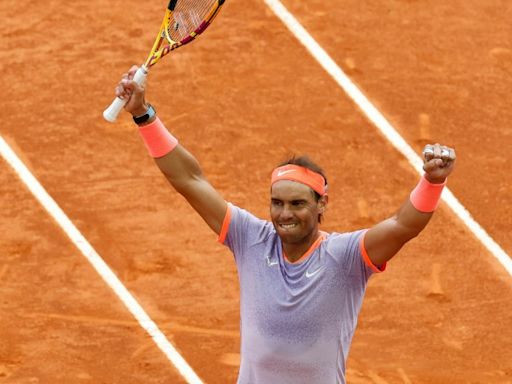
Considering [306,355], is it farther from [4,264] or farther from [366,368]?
[4,264]

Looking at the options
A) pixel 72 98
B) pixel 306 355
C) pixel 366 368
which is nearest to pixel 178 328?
pixel 366 368

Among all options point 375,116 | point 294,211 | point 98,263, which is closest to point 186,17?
point 294,211

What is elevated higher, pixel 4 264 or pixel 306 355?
pixel 306 355

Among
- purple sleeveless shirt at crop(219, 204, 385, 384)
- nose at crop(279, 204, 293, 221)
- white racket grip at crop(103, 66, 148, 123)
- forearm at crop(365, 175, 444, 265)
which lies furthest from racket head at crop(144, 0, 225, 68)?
forearm at crop(365, 175, 444, 265)

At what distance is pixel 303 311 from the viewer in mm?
6613

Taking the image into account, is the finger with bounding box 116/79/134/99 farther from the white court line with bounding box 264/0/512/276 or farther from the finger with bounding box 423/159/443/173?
the white court line with bounding box 264/0/512/276

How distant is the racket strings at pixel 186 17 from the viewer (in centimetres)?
820

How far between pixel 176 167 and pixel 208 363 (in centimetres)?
410

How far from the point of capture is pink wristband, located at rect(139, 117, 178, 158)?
23.1 ft

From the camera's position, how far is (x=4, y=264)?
11969mm

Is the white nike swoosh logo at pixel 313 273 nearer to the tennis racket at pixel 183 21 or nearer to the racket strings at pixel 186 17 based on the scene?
the tennis racket at pixel 183 21

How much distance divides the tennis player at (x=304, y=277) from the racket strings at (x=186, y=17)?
1382 millimetres

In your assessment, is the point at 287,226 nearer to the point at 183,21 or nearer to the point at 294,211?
the point at 294,211

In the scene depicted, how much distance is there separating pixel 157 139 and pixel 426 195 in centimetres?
149
